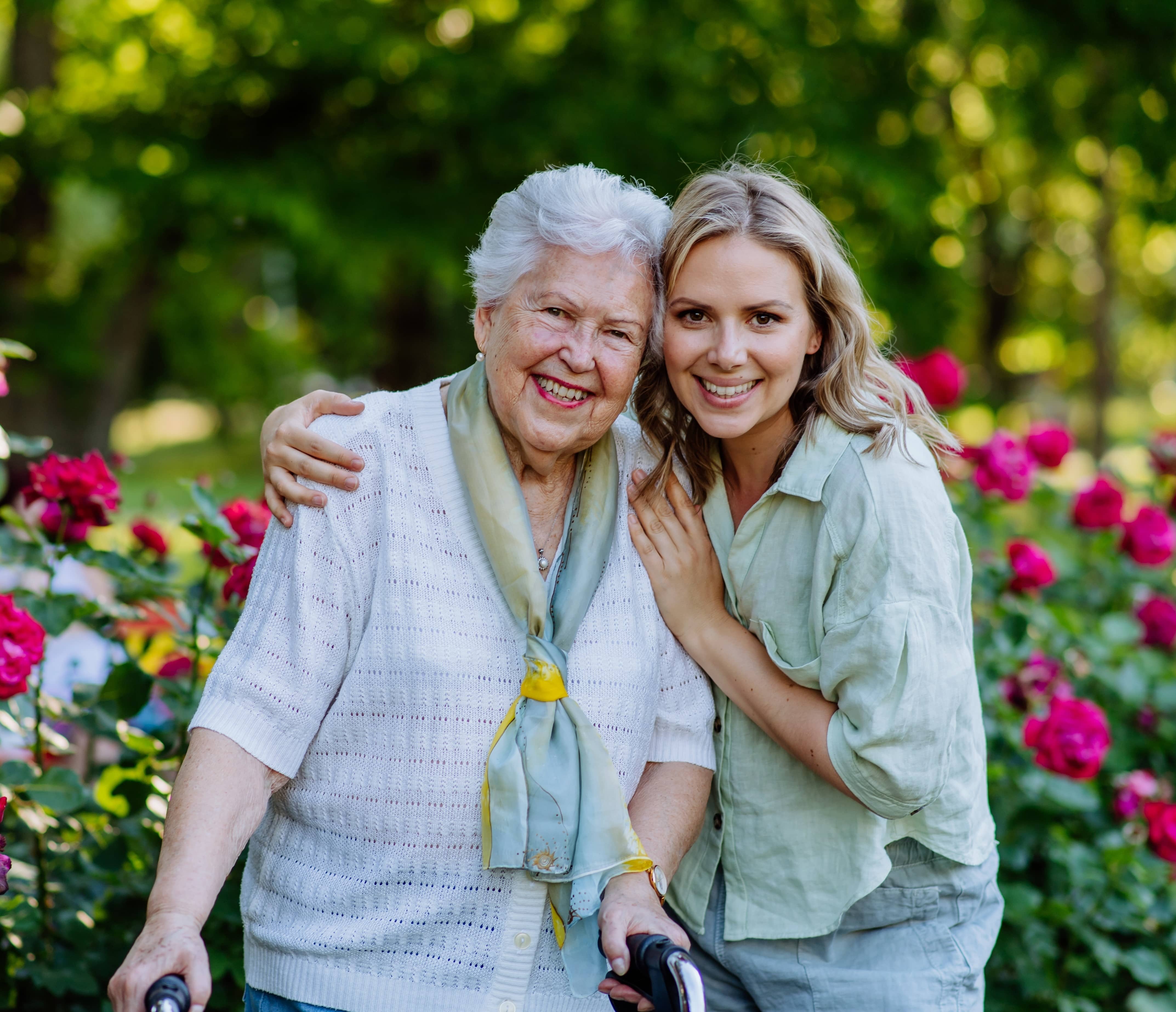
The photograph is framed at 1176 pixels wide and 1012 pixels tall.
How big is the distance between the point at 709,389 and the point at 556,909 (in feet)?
3.23

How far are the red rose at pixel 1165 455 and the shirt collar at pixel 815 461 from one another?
218cm

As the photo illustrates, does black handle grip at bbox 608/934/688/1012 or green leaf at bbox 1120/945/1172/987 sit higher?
black handle grip at bbox 608/934/688/1012

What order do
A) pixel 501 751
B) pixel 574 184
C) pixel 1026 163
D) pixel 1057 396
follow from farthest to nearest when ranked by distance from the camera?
A: pixel 1057 396
pixel 1026 163
pixel 574 184
pixel 501 751

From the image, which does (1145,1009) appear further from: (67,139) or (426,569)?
(67,139)

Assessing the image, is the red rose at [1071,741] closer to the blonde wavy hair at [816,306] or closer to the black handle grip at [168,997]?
the blonde wavy hair at [816,306]

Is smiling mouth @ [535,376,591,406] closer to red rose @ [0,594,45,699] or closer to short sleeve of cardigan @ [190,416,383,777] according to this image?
short sleeve of cardigan @ [190,416,383,777]

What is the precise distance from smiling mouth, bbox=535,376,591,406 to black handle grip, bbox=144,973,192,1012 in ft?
3.72

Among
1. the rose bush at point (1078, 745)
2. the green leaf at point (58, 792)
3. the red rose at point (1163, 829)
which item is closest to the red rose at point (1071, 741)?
the rose bush at point (1078, 745)

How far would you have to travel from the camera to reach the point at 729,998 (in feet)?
7.44

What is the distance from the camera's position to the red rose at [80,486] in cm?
240

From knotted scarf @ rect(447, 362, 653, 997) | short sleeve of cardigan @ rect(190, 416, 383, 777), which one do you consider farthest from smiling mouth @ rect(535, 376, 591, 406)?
short sleeve of cardigan @ rect(190, 416, 383, 777)

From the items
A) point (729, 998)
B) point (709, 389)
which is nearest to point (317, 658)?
point (709, 389)

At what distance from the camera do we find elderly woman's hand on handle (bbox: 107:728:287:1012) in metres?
1.66

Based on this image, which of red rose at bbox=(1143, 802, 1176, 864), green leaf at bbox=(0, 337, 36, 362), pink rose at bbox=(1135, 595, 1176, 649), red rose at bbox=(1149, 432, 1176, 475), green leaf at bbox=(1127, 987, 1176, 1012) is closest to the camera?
green leaf at bbox=(0, 337, 36, 362)
